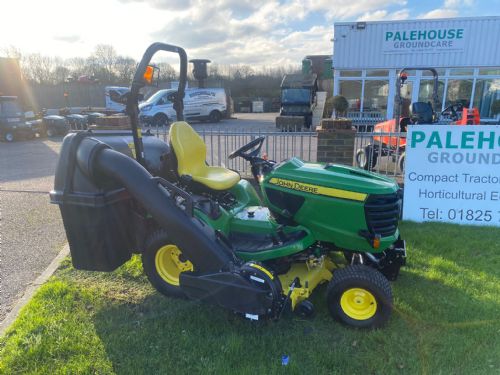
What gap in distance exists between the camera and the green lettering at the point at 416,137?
4583 mm

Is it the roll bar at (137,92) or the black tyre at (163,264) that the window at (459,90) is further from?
the black tyre at (163,264)

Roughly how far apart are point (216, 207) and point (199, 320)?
904 mm

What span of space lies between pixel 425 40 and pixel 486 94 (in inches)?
140

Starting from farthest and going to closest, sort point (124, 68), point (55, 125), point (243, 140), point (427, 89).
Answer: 1. point (124, 68)
2. point (55, 125)
3. point (427, 89)
4. point (243, 140)

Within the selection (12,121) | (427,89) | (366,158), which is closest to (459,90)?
(427,89)

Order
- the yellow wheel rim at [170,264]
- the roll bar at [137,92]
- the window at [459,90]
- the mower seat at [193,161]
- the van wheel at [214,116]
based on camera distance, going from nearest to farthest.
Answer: the roll bar at [137,92]
the yellow wheel rim at [170,264]
the mower seat at [193,161]
the window at [459,90]
the van wheel at [214,116]

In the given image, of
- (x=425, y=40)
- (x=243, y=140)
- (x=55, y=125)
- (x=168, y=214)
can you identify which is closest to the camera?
(x=168, y=214)

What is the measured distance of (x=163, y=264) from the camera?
3168 millimetres

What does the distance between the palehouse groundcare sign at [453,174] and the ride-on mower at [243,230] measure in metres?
1.86

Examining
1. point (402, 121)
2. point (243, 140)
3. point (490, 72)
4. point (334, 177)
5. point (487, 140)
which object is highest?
point (490, 72)

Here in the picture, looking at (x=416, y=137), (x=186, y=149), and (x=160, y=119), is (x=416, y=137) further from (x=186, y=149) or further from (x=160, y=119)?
(x=160, y=119)

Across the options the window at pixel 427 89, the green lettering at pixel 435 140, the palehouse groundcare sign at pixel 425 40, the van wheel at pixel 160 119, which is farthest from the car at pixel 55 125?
the window at pixel 427 89

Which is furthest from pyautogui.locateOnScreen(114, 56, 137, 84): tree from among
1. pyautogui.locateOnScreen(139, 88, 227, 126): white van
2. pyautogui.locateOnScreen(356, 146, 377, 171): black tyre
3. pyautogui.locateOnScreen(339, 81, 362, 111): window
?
pyautogui.locateOnScreen(356, 146, 377, 171): black tyre

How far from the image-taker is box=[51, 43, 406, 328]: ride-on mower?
2537 mm
